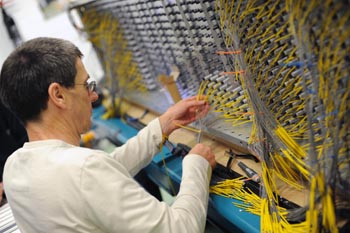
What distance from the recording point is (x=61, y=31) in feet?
10.8

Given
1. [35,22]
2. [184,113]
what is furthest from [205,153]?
[35,22]

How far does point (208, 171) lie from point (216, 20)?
50cm

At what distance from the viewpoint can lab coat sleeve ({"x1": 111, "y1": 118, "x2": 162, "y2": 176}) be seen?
52.7 inches

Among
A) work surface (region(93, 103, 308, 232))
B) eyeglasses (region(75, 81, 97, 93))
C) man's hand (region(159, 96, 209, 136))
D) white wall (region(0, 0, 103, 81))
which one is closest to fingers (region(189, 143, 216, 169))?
work surface (region(93, 103, 308, 232))

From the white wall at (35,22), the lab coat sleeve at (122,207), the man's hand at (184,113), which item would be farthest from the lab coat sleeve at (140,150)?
the white wall at (35,22)

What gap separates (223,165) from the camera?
1.16 m

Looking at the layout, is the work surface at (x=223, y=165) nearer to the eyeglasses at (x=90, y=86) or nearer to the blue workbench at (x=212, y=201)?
the blue workbench at (x=212, y=201)

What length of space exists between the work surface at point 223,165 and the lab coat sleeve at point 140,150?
8cm

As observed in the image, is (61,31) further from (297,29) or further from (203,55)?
(297,29)

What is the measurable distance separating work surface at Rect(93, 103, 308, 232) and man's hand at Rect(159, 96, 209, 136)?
0.38ft

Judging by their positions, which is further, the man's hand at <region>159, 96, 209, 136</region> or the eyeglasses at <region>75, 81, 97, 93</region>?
the man's hand at <region>159, 96, 209, 136</region>

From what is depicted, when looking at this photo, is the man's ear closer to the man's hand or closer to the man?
the man

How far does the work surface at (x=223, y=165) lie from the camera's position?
2.93ft

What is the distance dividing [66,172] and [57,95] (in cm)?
23
